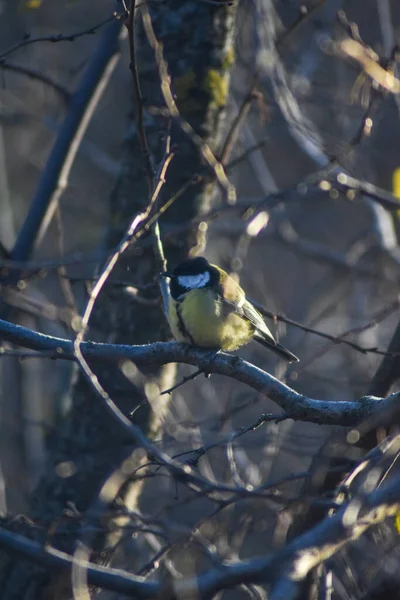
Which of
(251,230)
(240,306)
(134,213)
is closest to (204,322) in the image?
(240,306)

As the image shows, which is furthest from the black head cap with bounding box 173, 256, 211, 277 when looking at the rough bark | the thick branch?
the thick branch

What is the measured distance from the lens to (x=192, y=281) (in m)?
3.75

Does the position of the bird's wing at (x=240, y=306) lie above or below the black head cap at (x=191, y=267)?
below

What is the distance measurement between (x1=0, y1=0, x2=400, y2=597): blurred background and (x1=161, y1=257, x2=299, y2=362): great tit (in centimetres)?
17

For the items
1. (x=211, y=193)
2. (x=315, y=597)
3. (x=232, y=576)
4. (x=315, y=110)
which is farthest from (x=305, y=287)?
(x=232, y=576)

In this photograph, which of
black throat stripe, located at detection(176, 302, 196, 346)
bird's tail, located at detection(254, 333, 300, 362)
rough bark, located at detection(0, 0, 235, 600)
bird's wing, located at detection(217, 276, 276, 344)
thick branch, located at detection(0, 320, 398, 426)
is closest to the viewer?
thick branch, located at detection(0, 320, 398, 426)

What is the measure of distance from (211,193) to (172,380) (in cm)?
107

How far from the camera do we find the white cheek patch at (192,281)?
3.72m

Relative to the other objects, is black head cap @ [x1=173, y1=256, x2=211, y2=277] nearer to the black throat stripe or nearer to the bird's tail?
the black throat stripe

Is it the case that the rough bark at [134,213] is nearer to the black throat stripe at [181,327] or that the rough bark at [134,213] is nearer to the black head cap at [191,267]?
the black head cap at [191,267]

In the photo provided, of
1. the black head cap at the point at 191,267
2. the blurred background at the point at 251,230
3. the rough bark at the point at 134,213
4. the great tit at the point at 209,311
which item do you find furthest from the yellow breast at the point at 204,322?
the rough bark at the point at 134,213

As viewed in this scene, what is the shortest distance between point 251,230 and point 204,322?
79 centimetres

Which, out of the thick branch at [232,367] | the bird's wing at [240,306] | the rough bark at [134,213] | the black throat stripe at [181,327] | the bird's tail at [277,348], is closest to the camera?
the thick branch at [232,367]

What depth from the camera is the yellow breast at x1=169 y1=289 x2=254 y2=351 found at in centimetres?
348
